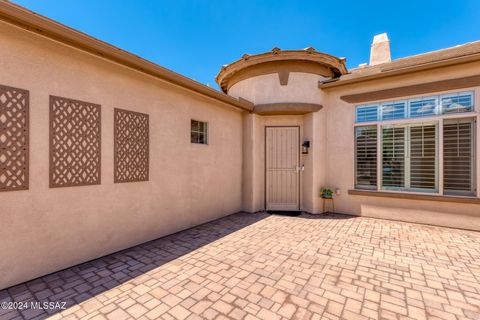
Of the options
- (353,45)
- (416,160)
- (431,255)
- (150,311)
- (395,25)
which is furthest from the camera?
(353,45)

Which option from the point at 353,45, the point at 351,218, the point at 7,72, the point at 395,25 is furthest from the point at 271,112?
the point at 353,45

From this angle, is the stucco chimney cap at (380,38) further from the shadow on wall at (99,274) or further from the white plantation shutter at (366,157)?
the shadow on wall at (99,274)

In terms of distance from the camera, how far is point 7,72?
2.94 metres

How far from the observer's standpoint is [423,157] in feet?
19.6

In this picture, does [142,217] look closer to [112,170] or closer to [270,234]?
[112,170]

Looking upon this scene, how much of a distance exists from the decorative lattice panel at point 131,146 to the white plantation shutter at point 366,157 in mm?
6116

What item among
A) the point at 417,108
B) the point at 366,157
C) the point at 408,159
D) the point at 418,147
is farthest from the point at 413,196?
the point at 417,108

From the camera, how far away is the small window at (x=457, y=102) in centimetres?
545

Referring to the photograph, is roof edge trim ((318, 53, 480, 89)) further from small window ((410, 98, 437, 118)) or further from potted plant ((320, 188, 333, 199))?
potted plant ((320, 188, 333, 199))

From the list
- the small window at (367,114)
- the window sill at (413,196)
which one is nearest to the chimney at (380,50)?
the small window at (367,114)

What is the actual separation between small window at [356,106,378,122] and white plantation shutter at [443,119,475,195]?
1.64 m

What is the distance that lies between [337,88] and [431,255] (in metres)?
5.12

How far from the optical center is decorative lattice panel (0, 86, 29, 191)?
9.52 ft

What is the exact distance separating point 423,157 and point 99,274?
7.92m
